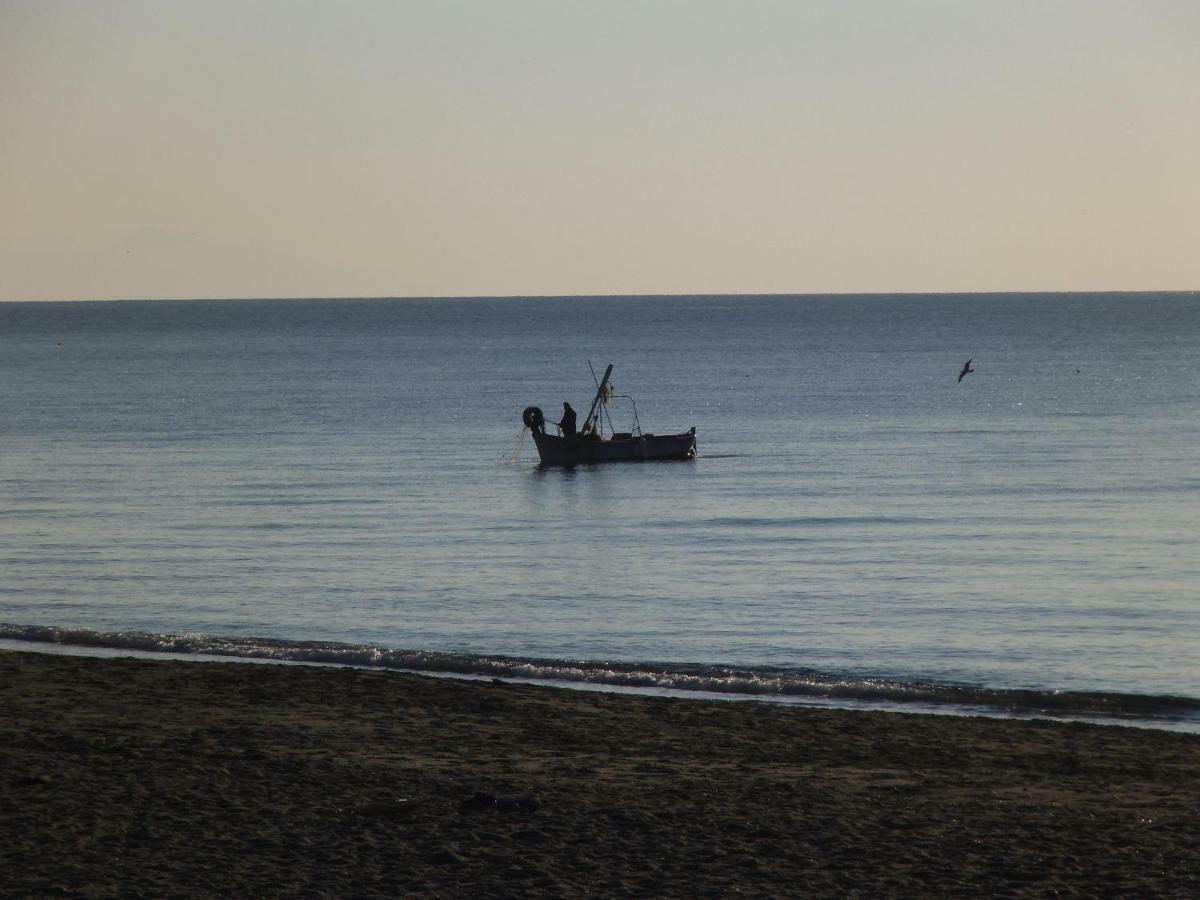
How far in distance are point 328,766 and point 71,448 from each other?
157 ft

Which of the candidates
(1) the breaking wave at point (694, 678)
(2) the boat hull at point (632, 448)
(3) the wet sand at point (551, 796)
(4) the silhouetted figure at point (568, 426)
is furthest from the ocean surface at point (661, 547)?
(3) the wet sand at point (551, 796)

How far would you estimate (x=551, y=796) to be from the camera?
1428 cm

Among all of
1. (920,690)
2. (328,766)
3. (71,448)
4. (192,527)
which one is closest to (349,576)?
(192,527)

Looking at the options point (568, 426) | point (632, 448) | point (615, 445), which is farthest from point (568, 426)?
point (632, 448)

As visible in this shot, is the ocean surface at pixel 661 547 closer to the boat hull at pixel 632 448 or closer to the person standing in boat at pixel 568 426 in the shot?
the boat hull at pixel 632 448

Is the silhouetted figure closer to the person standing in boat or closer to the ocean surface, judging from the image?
the person standing in boat

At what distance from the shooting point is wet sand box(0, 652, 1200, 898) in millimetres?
11984

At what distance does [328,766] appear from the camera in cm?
1540

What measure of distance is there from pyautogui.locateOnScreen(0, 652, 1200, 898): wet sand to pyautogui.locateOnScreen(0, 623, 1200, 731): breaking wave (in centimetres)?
169

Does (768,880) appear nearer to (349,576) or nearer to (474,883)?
(474,883)

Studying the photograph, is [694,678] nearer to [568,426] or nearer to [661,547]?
[661,547]

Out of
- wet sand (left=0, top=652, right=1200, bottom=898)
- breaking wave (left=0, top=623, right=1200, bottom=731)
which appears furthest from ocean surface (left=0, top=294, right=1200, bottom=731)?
wet sand (left=0, top=652, right=1200, bottom=898)

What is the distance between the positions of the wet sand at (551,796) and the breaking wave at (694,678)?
1692mm

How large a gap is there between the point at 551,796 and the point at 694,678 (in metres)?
7.50
